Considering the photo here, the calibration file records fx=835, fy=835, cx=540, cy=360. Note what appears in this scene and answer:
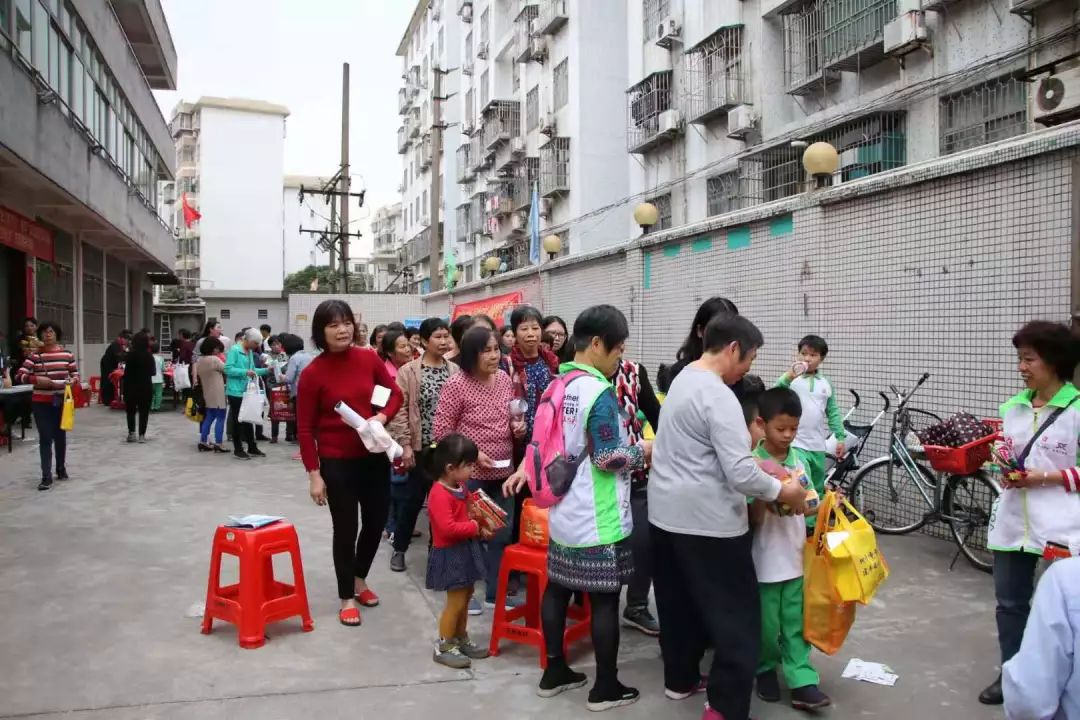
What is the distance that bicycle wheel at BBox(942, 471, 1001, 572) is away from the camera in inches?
219

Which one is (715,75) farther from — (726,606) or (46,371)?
(726,606)

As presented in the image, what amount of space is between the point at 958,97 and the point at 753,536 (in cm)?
941

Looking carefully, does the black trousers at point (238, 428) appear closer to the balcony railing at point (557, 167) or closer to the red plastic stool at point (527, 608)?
the red plastic stool at point (527, 608)

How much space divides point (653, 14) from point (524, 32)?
7890 mm

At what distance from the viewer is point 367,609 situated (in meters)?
4.88

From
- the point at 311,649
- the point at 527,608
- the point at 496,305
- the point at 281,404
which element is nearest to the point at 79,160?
the point at 281,404

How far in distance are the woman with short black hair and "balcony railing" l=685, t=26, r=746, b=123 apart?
11740mm

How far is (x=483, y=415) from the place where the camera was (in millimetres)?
4734

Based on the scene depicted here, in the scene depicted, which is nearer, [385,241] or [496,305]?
[496,305]

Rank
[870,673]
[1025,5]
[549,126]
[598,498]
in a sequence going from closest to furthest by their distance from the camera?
[598,498]
[870,673]
[1025,5]
[549,126]

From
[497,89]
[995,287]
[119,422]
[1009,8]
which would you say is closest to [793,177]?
[1009,8]

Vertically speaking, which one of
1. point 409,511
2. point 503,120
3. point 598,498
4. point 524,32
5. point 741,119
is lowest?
point 409,511

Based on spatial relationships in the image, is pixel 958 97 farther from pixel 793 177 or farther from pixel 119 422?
pixel 119 422

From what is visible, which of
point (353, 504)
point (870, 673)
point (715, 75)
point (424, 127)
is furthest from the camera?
point (424, 127)
